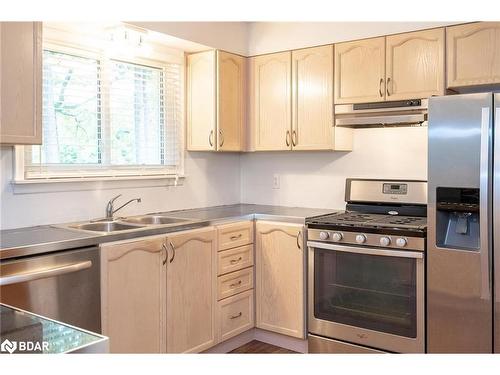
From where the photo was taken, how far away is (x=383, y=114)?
3172 mm

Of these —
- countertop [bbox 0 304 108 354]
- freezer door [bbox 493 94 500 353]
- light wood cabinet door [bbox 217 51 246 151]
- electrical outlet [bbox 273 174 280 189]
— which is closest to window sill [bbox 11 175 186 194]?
light wood cabinet door [bbox 217 51 246 151]

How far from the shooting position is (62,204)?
2916 millimetres

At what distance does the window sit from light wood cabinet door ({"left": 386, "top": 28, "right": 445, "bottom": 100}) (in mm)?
1543

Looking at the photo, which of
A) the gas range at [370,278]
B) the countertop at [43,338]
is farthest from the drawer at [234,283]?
the countertop at [43,338]

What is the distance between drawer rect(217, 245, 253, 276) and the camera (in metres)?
3.16

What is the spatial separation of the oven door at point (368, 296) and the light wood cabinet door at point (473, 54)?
1055 millimetres

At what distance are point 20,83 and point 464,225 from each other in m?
2.33

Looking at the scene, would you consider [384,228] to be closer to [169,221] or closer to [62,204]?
[169,221]

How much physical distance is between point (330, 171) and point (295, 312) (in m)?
1.12

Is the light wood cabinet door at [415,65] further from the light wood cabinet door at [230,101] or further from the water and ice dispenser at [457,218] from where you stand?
the light wood cabinet door at [230,101]

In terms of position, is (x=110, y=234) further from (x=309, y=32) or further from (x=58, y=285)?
(x=309, y=32)
